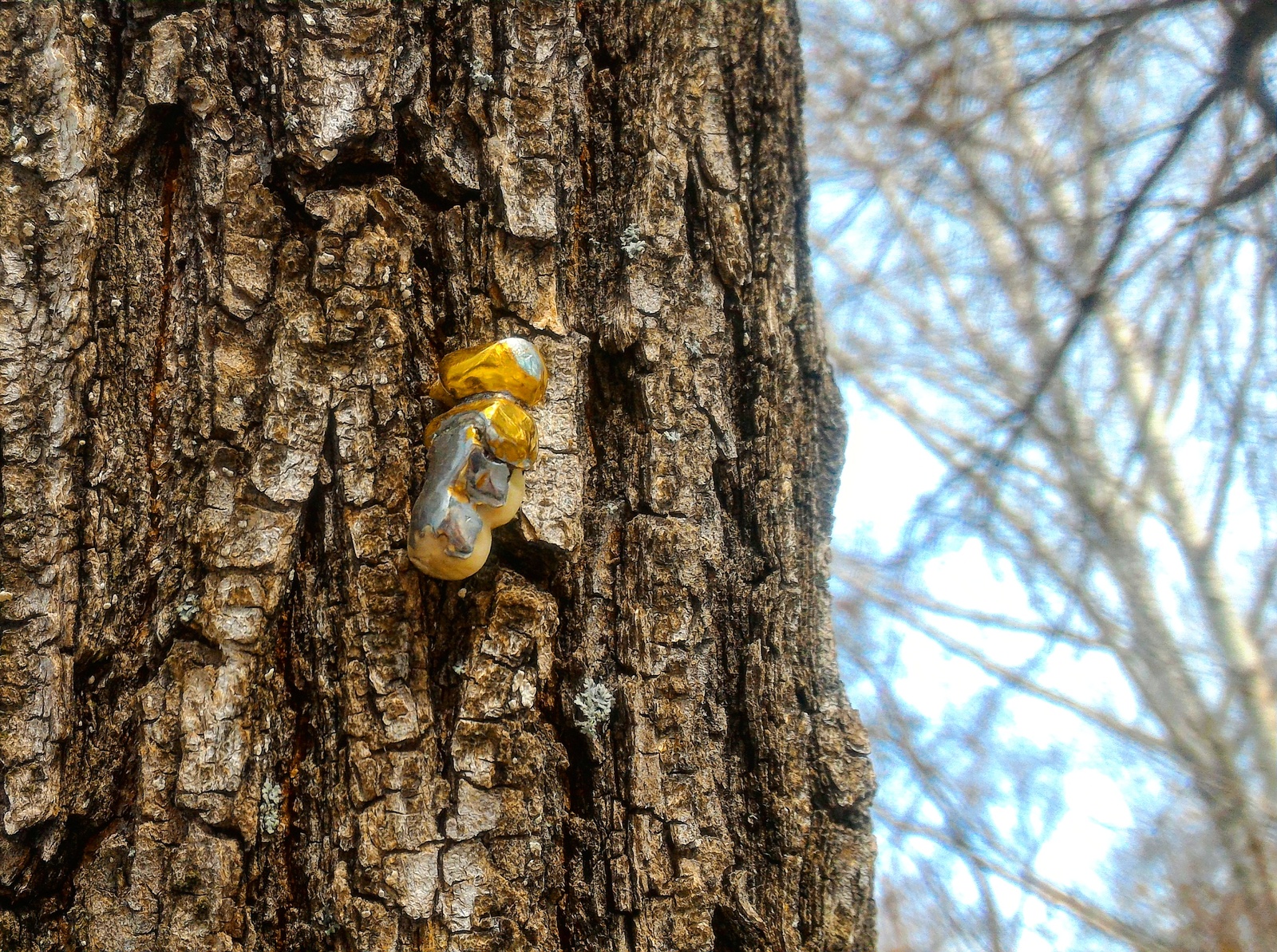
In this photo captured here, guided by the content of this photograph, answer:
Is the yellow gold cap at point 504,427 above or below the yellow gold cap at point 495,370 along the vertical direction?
below

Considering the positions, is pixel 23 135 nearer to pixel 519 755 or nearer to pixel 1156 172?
Result: pixel 519 755

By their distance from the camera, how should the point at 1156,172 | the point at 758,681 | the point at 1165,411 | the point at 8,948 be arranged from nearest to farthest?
the point at 8,948 → the point at 758,681 → the point at 1156,172 → the point at 1165,411

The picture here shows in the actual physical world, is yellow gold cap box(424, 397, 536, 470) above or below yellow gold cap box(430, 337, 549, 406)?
below

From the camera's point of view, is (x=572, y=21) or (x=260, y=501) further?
(x=572, y=21)

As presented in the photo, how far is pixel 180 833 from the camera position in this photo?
621 mm

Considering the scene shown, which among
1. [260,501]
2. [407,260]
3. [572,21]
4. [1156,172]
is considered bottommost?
[260,501]

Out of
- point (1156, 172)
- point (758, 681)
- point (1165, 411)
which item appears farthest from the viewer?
point (1165, 411)

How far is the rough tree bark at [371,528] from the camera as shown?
63cm

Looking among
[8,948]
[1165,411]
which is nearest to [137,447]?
[8,948]

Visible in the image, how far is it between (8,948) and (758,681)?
550mm

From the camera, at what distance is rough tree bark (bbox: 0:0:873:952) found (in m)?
0.63

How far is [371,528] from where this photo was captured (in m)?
0.66

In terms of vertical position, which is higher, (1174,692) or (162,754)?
(1174,692)

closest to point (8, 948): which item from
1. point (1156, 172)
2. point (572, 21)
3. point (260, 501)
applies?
point (260, 501)
